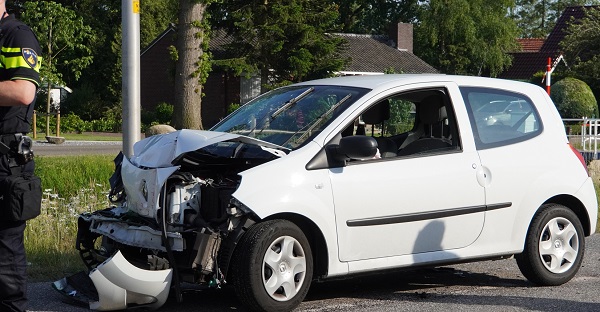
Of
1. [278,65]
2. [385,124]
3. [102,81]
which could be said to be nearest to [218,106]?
[102,81]

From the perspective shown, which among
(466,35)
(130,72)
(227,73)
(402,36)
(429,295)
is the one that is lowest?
(429,295)

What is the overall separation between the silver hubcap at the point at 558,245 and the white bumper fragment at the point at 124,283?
3067mm

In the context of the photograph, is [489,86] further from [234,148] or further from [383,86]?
[234,148]

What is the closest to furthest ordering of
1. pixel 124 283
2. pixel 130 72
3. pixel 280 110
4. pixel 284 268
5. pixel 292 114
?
pixel 124 283
pixel 284 268
pixel 292 114
pixel 280 110
pixel 130 72

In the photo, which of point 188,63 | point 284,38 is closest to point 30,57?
point 188,63

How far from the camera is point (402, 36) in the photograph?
6059 cm

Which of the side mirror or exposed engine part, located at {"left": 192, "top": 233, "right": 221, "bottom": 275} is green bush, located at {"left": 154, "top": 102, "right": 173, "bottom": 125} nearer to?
the side mirror

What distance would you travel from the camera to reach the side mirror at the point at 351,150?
654cm

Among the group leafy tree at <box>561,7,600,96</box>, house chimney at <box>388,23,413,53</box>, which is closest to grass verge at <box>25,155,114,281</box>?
leafy tree at <box>561,7,600,96</box>

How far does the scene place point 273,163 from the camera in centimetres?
640

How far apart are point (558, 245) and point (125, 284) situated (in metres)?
3.49

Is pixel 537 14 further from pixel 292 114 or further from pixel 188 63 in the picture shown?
pixel 292 114

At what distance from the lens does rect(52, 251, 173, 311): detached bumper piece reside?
6113 millimetres

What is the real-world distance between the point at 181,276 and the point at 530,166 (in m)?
2.89
